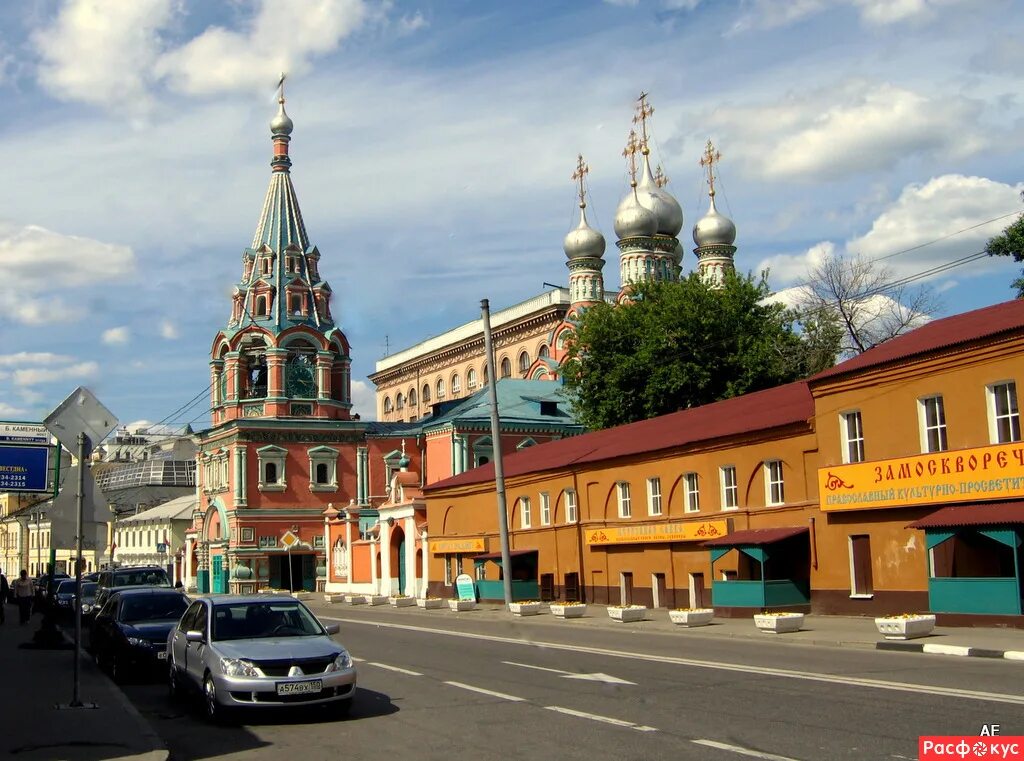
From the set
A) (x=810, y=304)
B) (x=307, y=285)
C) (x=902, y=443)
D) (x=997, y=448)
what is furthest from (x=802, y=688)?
(x=307, y=285)

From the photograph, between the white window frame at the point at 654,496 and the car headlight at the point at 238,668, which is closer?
the car headlight at the point at 238,668

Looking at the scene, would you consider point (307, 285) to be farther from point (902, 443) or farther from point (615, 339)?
point (902, 443)

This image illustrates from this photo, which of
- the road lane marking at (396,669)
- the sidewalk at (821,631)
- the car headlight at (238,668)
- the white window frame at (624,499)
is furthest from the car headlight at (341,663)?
the white window frame at (624,499)

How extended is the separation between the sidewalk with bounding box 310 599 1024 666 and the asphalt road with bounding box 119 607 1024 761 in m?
0.72

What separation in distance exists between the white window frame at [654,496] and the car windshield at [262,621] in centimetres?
2256

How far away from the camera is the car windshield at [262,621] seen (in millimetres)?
14500

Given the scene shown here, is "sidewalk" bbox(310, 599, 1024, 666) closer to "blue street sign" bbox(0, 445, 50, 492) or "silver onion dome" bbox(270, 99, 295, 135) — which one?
"blue street sign" bbox(0, 445, 50, 492)

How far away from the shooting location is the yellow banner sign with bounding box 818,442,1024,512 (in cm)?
2434

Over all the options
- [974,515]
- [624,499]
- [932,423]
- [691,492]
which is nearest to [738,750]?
[974,515]

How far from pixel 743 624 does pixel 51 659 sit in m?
15.4

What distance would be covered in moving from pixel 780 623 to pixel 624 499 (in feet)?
46.1

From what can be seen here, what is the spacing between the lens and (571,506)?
42250 mm

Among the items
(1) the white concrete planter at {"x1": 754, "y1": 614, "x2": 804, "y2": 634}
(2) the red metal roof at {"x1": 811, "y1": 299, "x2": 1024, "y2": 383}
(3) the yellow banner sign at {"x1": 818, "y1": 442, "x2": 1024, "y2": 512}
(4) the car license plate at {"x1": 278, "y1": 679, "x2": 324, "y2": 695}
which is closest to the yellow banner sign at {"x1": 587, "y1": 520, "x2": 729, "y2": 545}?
(3) the yellow banner sign at {"x1": 818, "y1": 442, "x2": 1024, "y2": 512}

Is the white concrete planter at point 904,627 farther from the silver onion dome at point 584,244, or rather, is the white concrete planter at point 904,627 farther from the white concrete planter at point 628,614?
the silver onion dome at point 584,244
